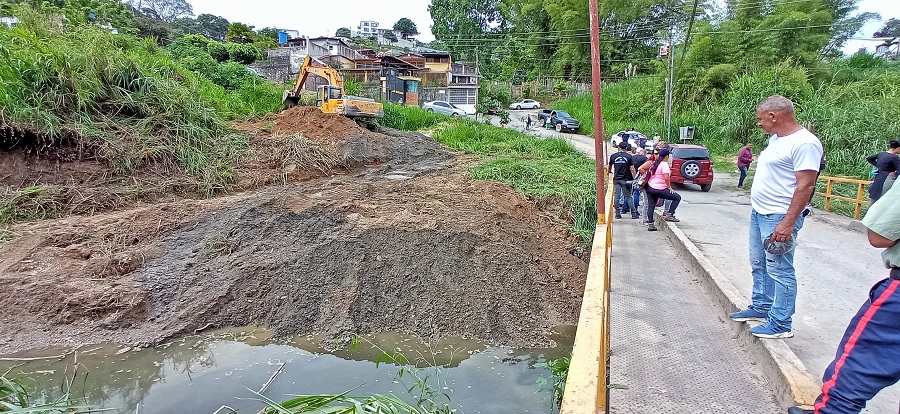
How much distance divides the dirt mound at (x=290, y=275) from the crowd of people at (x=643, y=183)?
1454 mm

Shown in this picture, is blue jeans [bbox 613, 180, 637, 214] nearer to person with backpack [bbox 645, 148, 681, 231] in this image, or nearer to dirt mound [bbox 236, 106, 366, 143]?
person with backpack [bbox 645, 148, 681, 231]

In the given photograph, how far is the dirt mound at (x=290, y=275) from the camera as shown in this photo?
5090 mm

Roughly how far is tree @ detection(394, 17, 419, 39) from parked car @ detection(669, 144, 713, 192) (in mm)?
121580

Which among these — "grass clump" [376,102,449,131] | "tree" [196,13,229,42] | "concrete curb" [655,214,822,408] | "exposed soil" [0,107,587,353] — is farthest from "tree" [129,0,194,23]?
"concrete curb" [655,214,822,408]

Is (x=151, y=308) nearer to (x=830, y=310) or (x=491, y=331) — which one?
(x=491, y=331)

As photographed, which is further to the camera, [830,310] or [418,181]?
[418,181]

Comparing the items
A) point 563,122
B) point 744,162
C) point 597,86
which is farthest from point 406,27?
point 597,86

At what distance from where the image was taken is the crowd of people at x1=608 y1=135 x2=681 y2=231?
7.39 m

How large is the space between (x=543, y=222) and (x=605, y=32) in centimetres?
4169

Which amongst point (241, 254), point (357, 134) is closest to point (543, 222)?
point (241, 254)

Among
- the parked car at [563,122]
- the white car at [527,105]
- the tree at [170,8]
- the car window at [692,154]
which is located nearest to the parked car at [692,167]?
the car window at [692,154]

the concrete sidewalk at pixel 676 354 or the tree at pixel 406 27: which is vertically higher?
the tree at pixel 406 27

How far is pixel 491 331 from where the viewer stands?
16.5 feet

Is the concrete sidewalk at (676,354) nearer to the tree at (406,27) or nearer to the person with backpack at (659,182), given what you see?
the person with backpack at (659,182)
